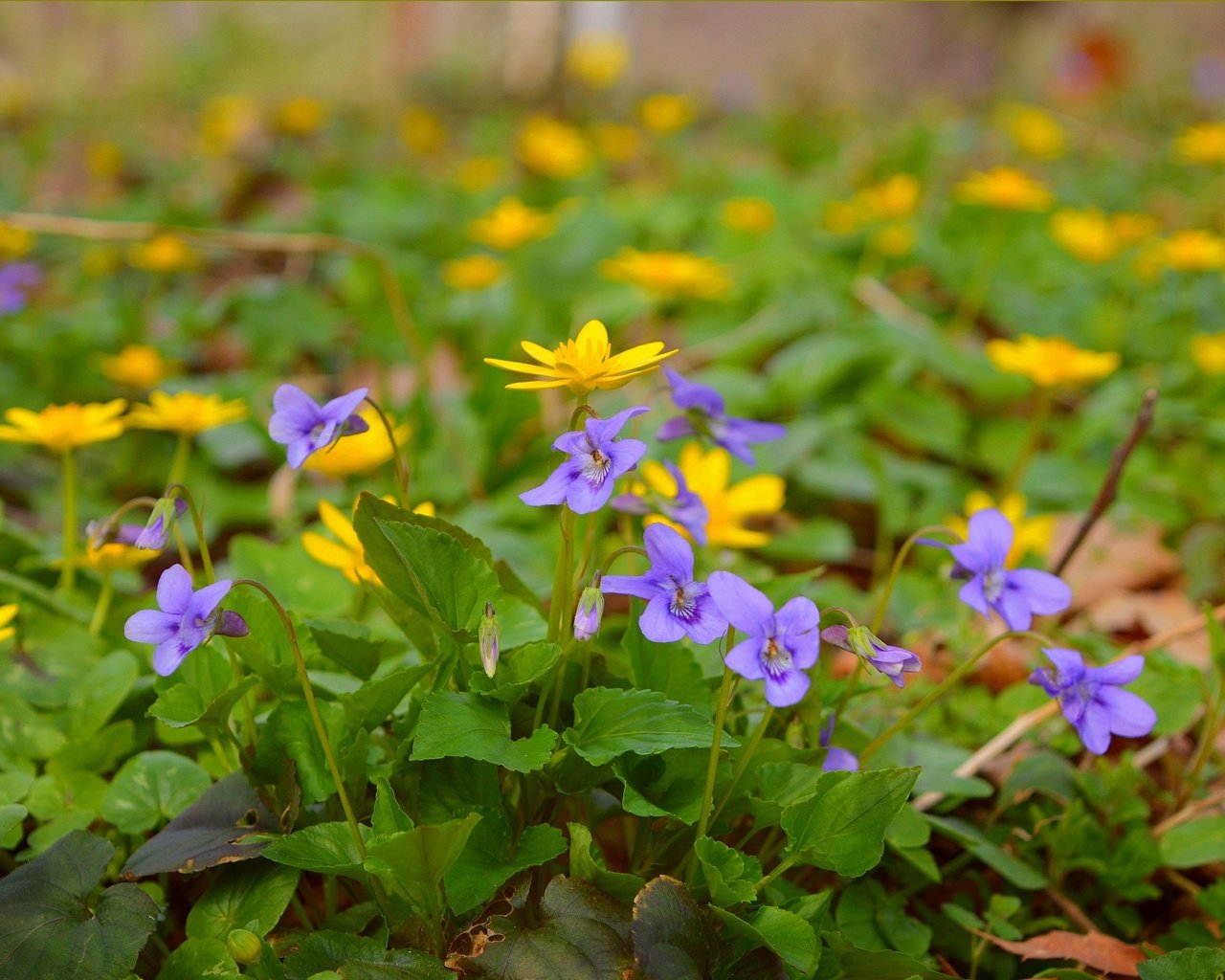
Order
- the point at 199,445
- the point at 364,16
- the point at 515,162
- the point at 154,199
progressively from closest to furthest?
the point at 199,445
the point at 154,199
the point at 515,162
the point at 364,16

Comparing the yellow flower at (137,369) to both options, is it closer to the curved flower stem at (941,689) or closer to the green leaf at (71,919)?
the green leaf at (71,919)

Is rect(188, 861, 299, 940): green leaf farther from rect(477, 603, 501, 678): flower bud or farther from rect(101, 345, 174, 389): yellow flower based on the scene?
rect(101, 345, 174, 389): yellow flower

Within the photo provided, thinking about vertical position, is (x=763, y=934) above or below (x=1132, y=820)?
above

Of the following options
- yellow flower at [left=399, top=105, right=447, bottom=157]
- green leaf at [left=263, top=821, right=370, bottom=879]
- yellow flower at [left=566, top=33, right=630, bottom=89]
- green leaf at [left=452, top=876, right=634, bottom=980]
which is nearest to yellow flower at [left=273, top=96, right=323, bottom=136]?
yellow flower at [left=399, top=105, right=447, bottom=157]

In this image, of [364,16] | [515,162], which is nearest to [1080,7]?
[364,16]

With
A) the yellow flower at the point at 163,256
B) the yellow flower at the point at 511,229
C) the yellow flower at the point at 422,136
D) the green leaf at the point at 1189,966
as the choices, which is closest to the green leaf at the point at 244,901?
the green leaf at the point at 1189,966

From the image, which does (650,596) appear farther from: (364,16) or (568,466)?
(364,16)

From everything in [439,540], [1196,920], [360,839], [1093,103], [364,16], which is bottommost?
[364,16]
